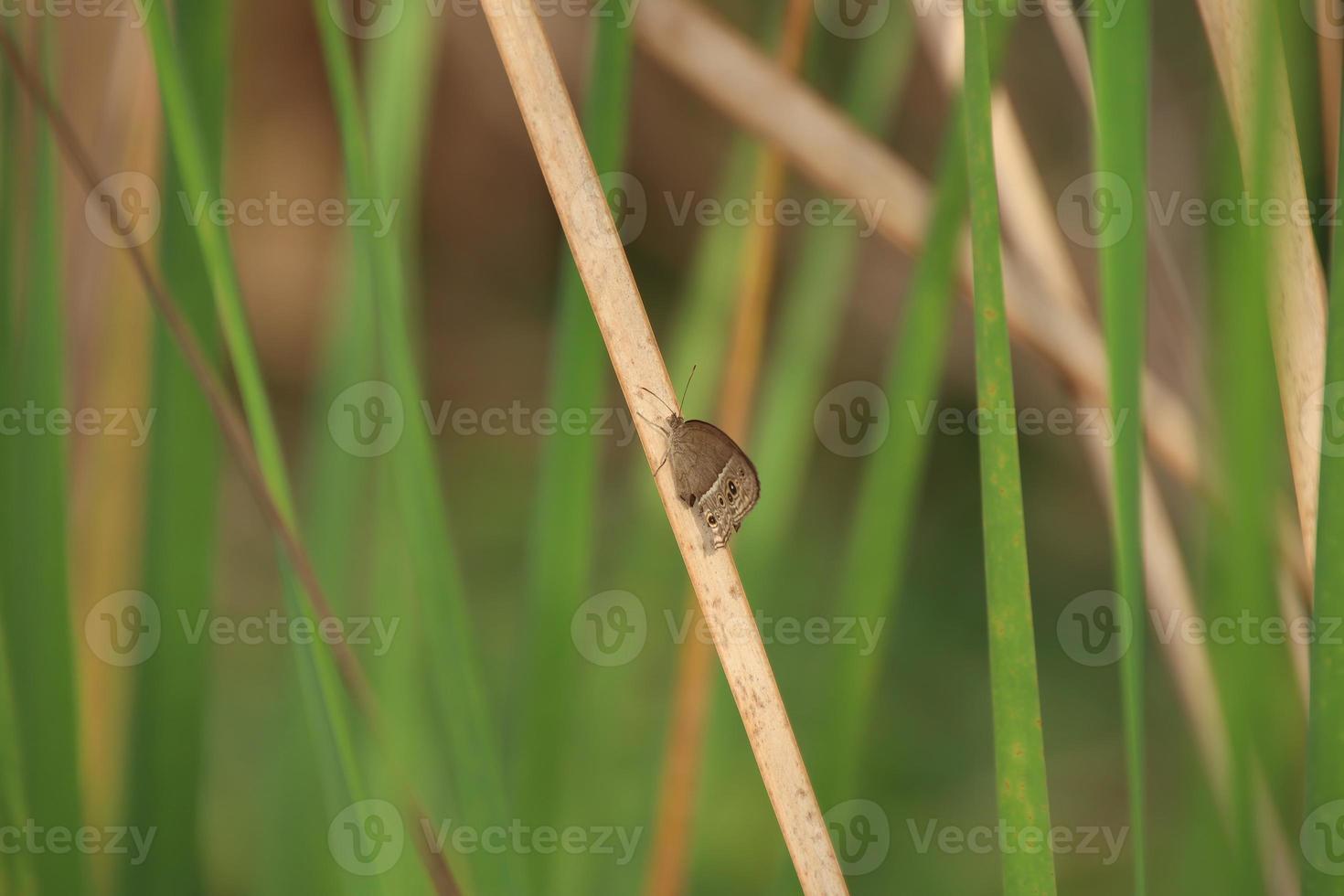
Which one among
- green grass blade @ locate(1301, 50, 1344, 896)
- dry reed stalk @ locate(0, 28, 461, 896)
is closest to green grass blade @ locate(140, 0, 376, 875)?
dry reed stalk @ locate(0, 28, 461, 896)

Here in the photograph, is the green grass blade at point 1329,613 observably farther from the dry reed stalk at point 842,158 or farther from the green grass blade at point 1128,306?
the dry reed stalk at point 842,158

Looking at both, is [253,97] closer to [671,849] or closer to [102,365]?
[102,365]

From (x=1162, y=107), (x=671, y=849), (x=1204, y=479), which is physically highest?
(x=1162, y=107)

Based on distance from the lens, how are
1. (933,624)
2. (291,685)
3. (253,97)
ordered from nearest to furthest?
(291,685) < (933,624) < (253,97)

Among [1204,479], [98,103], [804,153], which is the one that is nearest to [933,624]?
[1204,479]

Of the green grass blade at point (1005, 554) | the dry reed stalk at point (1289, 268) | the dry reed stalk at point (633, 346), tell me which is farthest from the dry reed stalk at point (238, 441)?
the dry reed stalk at point (1289, 268)

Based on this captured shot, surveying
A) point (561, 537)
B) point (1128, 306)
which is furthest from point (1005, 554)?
point (561, 537)
